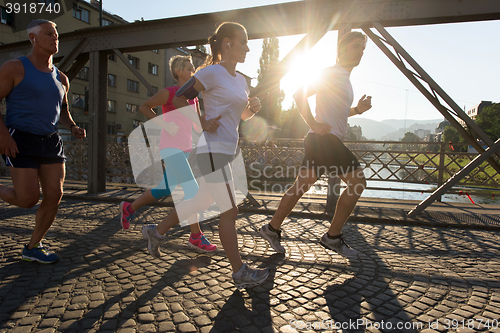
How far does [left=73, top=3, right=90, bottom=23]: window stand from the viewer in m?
33.0

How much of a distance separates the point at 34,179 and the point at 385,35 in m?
4.76

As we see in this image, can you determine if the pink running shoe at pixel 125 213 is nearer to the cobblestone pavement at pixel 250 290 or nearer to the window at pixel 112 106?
the cobblestone pavement at pixel 250 290

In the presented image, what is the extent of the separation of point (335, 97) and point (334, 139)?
401 millimetres

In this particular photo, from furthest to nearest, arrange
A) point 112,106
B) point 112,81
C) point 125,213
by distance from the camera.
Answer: point 112,106
point 112,81
point 125,213

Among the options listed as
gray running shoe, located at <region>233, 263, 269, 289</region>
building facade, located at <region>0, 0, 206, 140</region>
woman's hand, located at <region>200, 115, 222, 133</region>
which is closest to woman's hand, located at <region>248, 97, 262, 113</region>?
woman's hand, located at <region>200, 115, 222, 133</region>

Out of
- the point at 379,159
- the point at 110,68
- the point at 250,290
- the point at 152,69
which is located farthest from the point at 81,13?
the point at 250,290

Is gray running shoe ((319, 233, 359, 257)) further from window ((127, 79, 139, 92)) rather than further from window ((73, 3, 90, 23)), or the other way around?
window ((127, 79, 139, 92))

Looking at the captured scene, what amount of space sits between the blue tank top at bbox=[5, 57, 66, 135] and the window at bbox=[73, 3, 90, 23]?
36.6 m

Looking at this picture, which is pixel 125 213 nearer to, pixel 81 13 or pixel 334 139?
pixel 334 139

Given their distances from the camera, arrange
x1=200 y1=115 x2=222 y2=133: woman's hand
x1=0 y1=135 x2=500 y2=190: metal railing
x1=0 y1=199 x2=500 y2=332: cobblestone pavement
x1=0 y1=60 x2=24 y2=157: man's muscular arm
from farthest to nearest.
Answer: x1=0 y1=135 x2=500 y2=190: metal railing
x1=0 y1=60 x2=24 y2=157: man's muscular arm
x1=200 y1=115 x2=222 y2=133: woman's hand
x1=0 y1=199 x2=500 y2=332: cobblestone pavement

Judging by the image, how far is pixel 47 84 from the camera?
111 inches

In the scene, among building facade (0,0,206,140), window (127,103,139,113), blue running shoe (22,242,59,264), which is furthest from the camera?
window (127,103,139,113)

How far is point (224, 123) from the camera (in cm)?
241

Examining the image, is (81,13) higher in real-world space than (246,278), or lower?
higher
